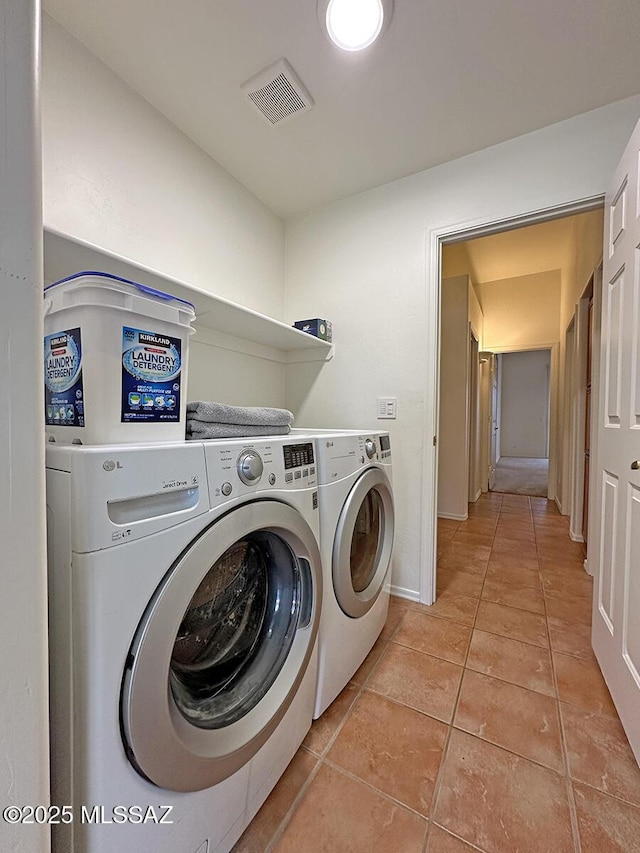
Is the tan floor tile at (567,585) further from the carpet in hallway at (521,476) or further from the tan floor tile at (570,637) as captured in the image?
the carpet in hallway at (521,476)

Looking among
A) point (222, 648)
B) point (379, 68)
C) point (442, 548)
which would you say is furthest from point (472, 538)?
point (379, 68)

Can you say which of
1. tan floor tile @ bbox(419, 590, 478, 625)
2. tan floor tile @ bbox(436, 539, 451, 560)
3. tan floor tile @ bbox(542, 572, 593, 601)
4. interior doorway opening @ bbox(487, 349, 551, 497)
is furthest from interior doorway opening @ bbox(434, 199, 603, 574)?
interior doorway opening @ bbox(487, 349, 551, 497)

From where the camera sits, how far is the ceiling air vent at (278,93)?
1.30 m

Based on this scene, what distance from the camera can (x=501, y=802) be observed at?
2.89 feet

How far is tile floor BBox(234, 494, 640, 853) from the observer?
817mm

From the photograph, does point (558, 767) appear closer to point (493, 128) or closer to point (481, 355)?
point (493, 128)

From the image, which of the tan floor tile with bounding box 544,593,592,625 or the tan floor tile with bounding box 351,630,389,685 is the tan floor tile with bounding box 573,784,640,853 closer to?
the tan floor tile with bounding box 351,630,389,685

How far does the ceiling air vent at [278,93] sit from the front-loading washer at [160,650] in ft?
4.78

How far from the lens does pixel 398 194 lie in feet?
6.16

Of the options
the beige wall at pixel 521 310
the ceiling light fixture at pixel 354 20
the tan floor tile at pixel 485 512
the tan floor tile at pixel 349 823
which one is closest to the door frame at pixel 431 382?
the ceiling light fixture at pixel 354 20

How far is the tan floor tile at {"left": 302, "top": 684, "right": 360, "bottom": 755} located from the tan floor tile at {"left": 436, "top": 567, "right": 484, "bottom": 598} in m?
0.93

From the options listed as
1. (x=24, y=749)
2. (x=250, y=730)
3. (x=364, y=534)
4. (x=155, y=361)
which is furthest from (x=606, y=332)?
A: (x=24, y=749)

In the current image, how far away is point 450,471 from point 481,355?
6.91 ft

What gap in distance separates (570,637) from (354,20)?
2.55 meters
